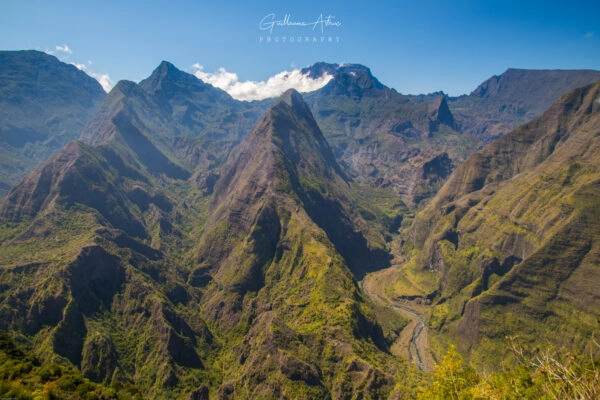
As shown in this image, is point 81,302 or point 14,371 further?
point 81,302

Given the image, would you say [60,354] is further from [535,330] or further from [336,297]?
[535,330]

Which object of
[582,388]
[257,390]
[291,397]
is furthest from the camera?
[257,390]

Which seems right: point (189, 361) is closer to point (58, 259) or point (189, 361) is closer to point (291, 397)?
point (291, 397)

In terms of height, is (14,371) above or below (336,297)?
above

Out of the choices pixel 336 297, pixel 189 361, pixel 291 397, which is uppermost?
pixel 336 297

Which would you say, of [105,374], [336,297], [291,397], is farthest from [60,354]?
[336,297]

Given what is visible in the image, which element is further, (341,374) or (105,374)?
(105,374)

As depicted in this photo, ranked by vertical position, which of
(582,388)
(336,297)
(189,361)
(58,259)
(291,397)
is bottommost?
(189,361)

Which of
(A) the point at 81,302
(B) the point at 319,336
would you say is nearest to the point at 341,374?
(B) the point at 319,336

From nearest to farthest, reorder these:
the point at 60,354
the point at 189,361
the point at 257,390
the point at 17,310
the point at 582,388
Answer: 1. the point at 582,388
2. the point at 257,390
3. the point at 60,354
4. the point at 17,310
5. the point at 189,361
